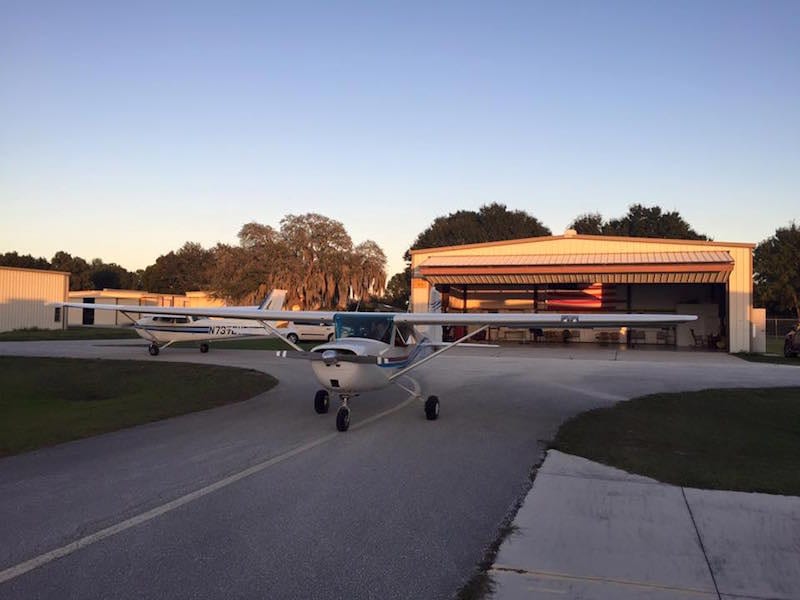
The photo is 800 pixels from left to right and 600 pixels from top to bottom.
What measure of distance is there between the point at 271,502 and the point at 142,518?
1.29 metres

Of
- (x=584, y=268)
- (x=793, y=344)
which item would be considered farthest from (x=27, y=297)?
(x=793, y=344)

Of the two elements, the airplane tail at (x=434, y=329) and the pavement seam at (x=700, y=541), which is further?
the airplane tail at (x=434, y=329)

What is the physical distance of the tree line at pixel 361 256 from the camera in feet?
A: 190

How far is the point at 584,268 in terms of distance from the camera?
119ft

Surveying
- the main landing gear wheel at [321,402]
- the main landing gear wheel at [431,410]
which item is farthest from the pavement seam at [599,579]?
the main landing gear wheel at [321,402]

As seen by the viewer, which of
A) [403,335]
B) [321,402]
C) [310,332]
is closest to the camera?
[321,402]

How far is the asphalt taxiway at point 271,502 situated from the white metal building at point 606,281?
23.8 metres

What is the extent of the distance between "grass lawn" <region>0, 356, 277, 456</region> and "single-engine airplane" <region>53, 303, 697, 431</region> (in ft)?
11.4

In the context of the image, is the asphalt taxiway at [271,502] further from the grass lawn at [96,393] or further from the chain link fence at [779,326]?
the chain link fence at [779,326]

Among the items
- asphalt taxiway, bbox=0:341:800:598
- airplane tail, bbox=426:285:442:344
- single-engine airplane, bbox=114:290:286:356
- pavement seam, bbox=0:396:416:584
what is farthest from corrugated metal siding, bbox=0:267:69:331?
pavement seam, bbox=0:396:416:584

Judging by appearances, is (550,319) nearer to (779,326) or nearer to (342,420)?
(342,420)

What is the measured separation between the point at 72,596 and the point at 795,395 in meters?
17.4

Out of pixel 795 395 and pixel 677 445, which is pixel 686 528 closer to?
pixel 677 445

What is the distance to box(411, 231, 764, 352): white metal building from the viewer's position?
35.0 m
